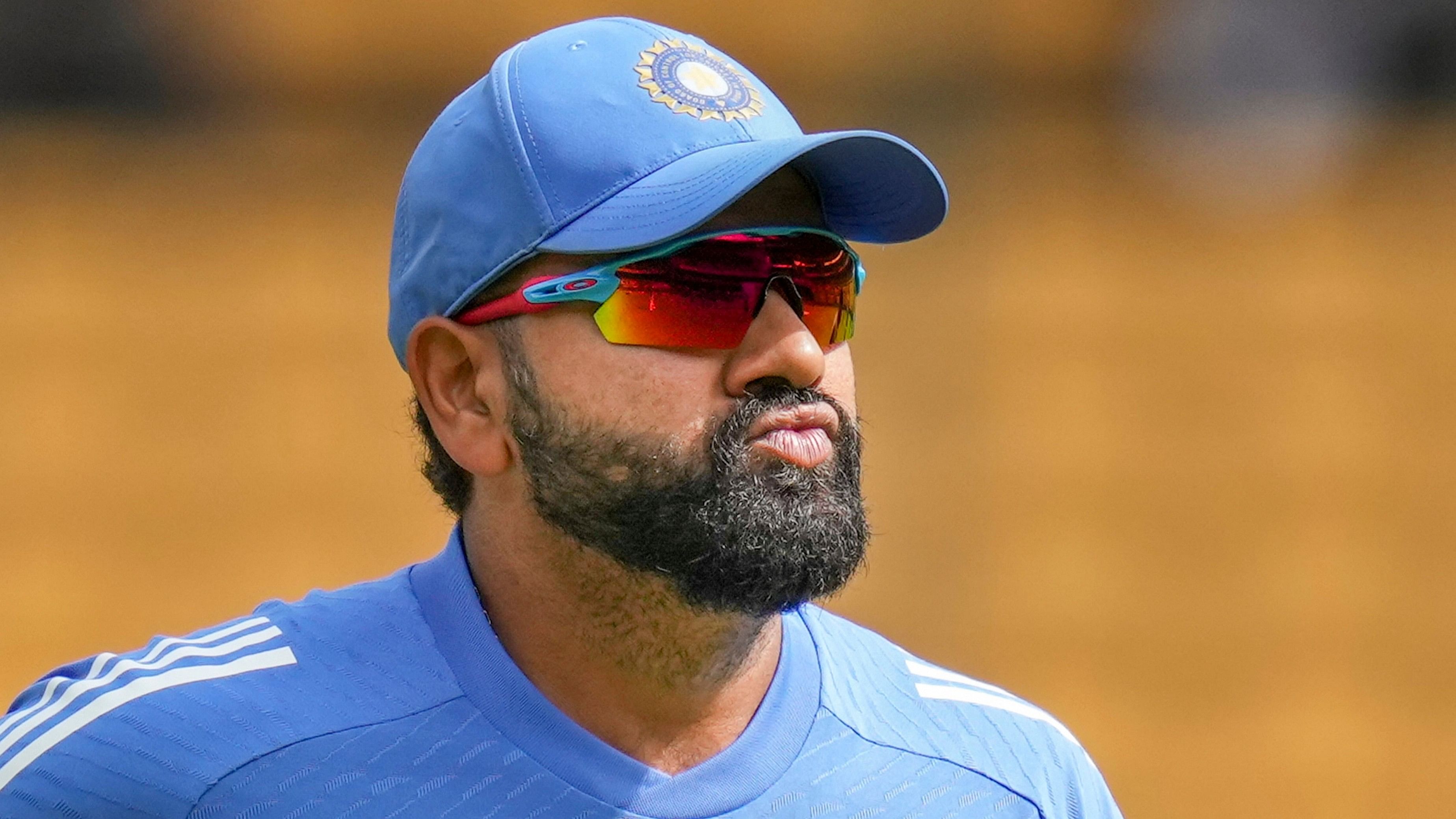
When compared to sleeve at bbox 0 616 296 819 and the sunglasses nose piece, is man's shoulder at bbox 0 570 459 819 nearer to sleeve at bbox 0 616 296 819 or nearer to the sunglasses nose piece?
sleeve at bbox 0 616 296 819

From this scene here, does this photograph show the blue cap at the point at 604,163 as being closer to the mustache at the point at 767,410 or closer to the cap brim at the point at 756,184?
the cap brim at the point at 756,184

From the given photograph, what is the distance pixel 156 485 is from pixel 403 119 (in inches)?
58.3

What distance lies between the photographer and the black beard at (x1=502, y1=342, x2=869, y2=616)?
1.97 metres

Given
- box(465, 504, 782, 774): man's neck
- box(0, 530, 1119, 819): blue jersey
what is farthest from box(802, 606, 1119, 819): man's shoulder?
box(465, 504, 782, 774): man's neck

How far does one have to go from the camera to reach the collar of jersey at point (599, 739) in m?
1.93

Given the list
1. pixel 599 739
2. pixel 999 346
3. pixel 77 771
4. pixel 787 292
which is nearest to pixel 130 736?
pixel 77 771

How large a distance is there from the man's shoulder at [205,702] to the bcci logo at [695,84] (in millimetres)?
698

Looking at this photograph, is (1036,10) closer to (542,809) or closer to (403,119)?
(403,119)

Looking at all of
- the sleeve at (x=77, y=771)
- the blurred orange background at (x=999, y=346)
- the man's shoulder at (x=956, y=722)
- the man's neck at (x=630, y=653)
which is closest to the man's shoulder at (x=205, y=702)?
the sleeve at (x=77, y=771)

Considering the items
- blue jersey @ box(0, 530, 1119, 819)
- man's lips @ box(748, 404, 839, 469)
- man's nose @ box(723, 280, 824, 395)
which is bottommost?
blue jersey @ box(0, 530, 1119, 819)

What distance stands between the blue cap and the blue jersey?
0.41 m

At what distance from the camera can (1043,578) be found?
602 centimetres

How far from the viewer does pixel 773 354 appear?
2.04m

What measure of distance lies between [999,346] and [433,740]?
4.49 m
